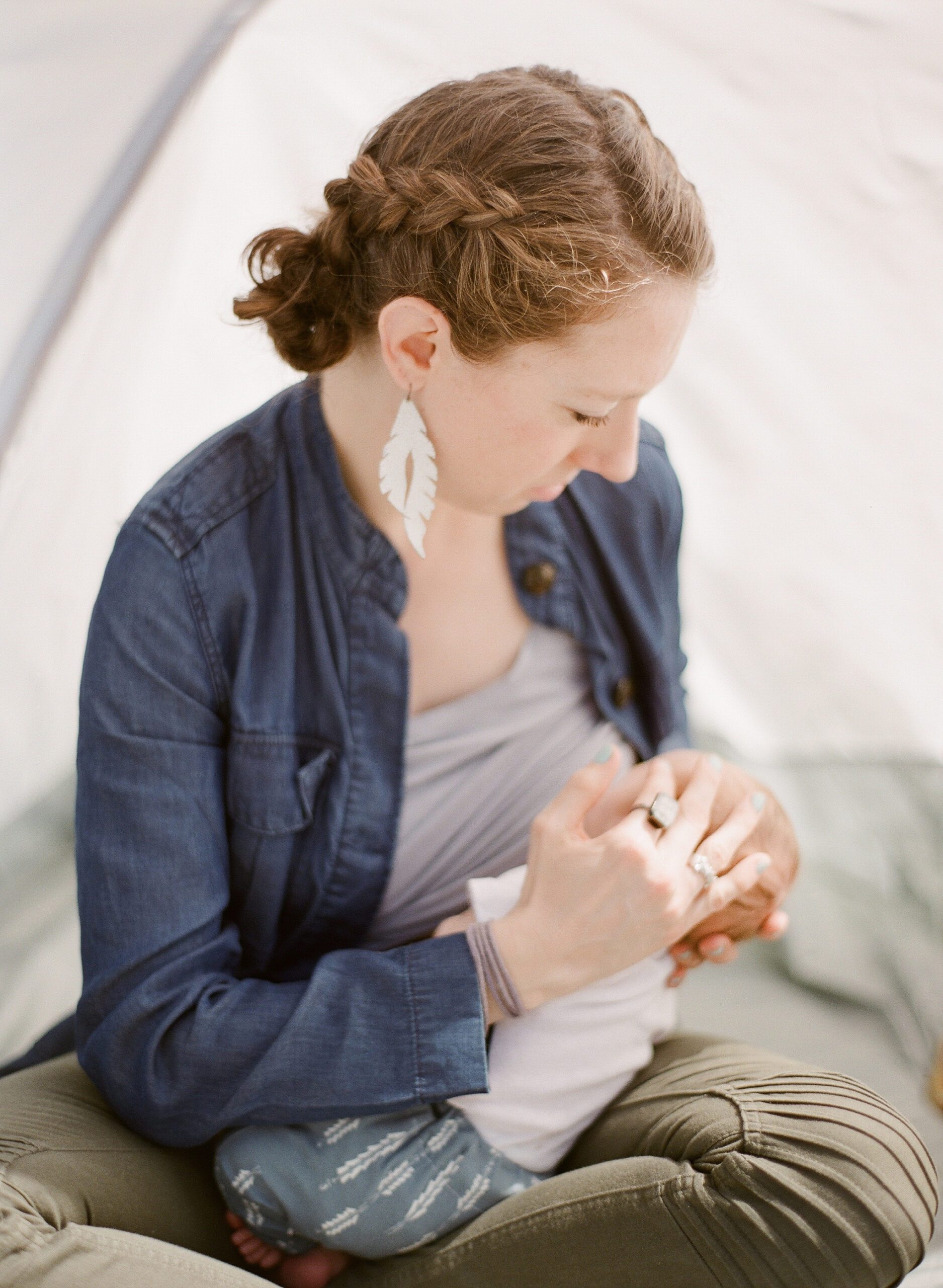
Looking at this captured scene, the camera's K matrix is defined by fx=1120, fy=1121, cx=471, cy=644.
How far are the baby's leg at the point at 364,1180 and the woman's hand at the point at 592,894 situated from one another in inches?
6.1

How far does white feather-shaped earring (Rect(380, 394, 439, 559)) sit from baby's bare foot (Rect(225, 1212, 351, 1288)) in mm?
692

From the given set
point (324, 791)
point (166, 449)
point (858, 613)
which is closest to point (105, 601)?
point (324, 791)

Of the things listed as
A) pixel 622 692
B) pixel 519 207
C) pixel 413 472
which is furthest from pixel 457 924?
pixel 519 207

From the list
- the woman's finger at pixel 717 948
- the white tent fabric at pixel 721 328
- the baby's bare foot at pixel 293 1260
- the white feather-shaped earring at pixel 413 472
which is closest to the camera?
the white feather-shaped earring at pixel 413 472

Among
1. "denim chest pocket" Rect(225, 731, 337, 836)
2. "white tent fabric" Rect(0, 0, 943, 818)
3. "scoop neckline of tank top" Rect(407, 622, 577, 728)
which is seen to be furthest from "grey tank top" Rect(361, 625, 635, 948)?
"white tent fabric" Rect(0, 0, 943, 818)

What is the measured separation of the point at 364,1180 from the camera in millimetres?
1002

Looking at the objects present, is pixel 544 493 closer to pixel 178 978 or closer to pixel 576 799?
pixel 576 799

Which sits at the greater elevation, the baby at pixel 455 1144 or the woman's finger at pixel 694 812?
the woman's finger at pixel 694 812

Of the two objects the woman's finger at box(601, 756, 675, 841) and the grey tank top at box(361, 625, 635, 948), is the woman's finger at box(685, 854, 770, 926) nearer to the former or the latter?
the woman's finger at box(601, 756, 675, 841)

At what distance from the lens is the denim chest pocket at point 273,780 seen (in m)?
1.08

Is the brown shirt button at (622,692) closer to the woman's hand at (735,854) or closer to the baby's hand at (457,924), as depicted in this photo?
the woman's hand at (735,854)

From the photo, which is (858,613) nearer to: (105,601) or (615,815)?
(615,815)

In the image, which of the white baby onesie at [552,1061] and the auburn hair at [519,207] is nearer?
the auburn hair at [519,207]

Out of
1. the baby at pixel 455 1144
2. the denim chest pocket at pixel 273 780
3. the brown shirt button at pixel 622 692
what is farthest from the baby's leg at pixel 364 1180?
the brown shirt button at pixel 622 692
